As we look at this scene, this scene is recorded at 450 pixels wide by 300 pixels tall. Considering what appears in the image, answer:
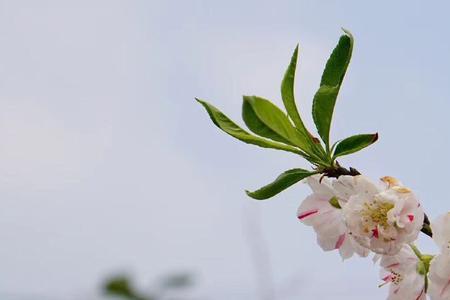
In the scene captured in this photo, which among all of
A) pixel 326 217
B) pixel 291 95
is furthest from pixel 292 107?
pixel 326 217

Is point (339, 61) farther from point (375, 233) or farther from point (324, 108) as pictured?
point (375, 233)

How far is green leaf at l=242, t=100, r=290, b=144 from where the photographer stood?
2.57 feet

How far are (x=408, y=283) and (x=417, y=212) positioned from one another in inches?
2.7

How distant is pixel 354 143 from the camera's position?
0.86m

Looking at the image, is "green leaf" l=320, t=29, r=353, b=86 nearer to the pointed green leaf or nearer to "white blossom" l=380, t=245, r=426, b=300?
the pointed green leaf

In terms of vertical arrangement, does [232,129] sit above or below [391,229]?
above

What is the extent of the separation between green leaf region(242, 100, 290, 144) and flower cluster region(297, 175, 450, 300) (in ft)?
0.20

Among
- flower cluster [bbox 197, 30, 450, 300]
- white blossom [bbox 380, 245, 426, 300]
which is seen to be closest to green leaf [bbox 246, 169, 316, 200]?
flower cluster [bbox 197, 30, 450, 300]

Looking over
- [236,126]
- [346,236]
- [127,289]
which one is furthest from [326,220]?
[127,289]

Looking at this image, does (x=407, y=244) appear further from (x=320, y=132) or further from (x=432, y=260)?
(x=320, y=132)

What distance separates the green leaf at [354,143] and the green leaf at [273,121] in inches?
1.5

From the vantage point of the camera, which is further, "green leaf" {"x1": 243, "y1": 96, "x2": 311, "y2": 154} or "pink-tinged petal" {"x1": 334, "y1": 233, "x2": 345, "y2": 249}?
"pink-tinged petal" {"x1": 334, "y1": 233, "x2": 345, "y2": 249}

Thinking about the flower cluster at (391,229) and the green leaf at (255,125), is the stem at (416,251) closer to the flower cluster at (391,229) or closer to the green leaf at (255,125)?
the flower cluster at (391,229)

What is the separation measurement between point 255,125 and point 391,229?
167mm
